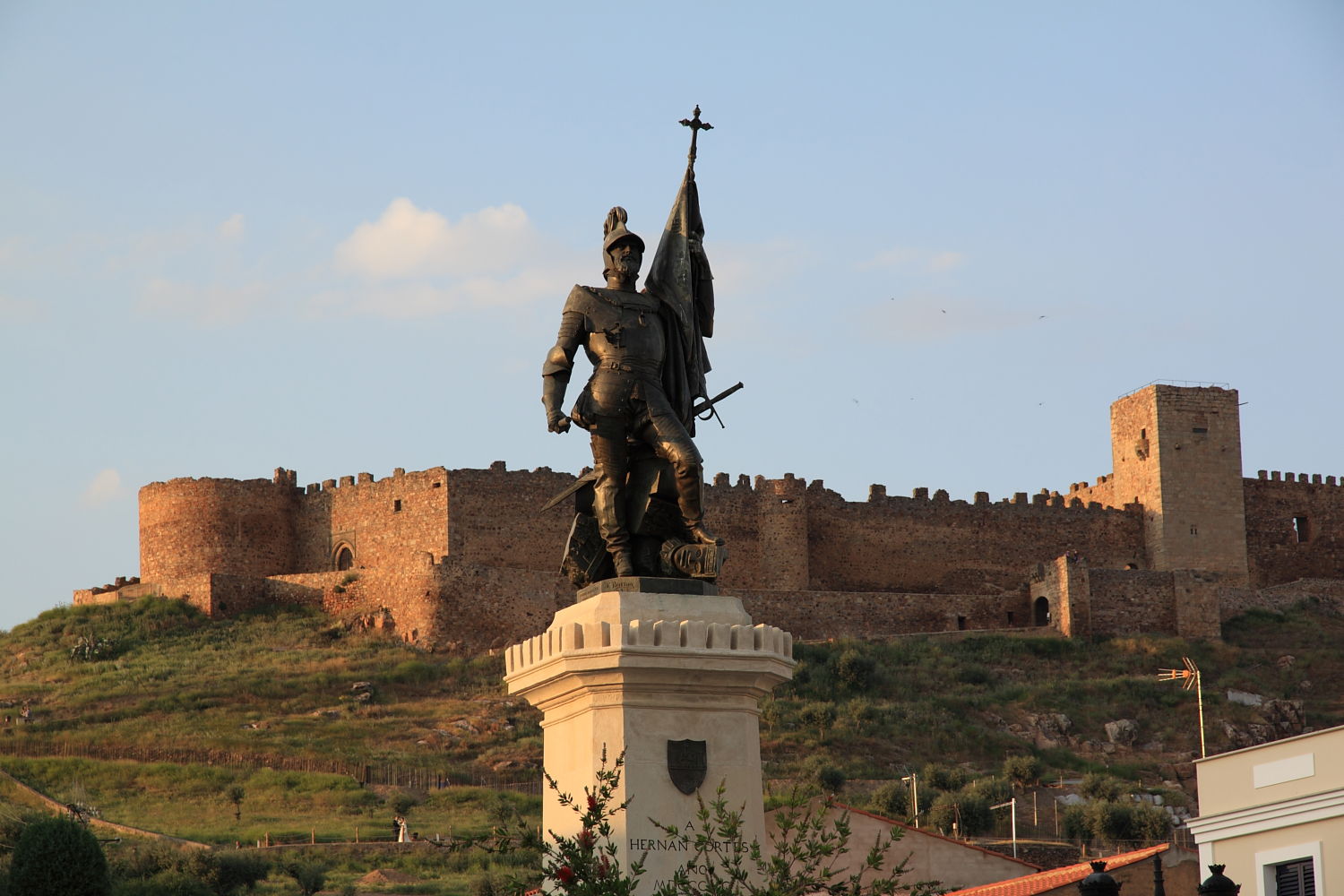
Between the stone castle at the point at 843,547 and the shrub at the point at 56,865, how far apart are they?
939 inches

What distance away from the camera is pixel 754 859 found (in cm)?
798

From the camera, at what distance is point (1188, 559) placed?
203 feet

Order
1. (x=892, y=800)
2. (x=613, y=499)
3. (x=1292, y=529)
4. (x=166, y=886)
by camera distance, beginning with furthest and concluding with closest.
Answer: (x=1292, y=529)
(x=892, y=800)
(x=166, y=886)
(x=613, y=499)

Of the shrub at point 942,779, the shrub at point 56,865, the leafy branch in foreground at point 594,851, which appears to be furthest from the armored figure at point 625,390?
the shrub at point 942,779

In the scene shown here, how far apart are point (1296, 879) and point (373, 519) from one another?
42.7m

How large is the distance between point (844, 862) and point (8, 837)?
16.2 m

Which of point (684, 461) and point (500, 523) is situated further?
point (500, 523)

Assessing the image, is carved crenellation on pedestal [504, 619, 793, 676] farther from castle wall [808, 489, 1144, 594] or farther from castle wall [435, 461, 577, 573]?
castle wall [808, 489, 1144, 594]

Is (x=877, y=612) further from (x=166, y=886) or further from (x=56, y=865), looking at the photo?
(x=56, y=865)

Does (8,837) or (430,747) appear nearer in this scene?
(8,837)

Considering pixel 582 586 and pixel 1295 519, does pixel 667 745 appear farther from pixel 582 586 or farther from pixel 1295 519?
pixel 1295 519

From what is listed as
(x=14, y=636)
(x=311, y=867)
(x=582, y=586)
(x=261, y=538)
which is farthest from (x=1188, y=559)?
(x=582, y=586)

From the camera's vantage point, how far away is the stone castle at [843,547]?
2205 inches

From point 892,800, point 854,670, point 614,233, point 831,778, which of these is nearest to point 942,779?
point 831,778
